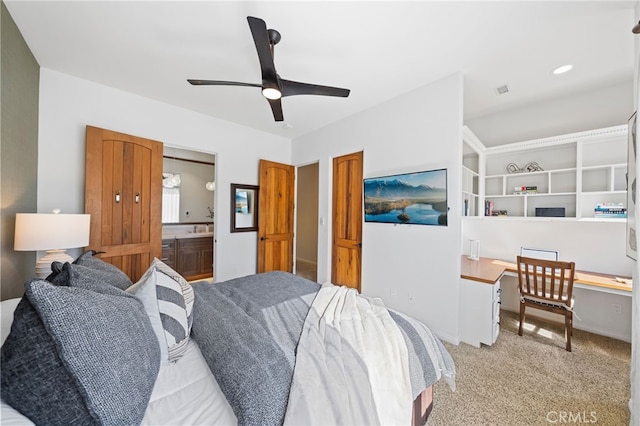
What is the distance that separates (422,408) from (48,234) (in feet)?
9.49

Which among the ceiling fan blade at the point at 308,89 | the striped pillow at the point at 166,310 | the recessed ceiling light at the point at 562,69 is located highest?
the recessed ceiling light at the point at 562,69

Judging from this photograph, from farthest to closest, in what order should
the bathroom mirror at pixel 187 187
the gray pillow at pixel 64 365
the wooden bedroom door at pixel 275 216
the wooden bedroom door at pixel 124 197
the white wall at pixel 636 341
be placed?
the bathroom mirror at pixel 187 187
the wooden bedroom door at pixel 275 216
the wooden bedroom door at pixel 124 197
the white wall at pixel 636 341
the gray pillow at pixel 64 365

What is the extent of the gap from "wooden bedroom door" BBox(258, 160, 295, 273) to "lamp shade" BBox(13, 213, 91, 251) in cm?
226

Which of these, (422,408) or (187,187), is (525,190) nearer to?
(422,408)

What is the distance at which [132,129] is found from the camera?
2.97 metres

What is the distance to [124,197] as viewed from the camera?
2764mm

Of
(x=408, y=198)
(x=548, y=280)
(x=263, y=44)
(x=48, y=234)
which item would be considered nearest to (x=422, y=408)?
(x=408, y=198)

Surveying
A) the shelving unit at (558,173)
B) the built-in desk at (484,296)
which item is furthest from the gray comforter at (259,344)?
the shelving unit at (558,173)

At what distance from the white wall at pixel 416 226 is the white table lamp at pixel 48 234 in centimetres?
301

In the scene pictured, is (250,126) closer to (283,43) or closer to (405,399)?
(283,43)

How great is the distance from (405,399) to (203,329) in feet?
3.57

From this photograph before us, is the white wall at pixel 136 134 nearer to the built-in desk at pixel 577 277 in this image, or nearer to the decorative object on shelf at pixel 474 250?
the built-in desk at pixel 577 277

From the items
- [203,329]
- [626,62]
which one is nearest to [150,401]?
[203,329]

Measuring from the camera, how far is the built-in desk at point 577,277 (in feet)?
7.44
